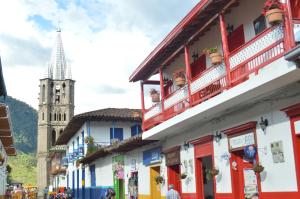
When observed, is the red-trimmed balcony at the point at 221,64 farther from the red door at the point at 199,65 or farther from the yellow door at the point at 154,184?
the yellow door at the point at 154,184

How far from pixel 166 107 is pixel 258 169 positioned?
5.99m

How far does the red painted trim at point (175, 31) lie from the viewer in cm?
1214

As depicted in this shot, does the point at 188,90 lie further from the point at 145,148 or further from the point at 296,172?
the point at 145,148

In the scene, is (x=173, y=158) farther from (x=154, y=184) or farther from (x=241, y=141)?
(x=241, y=141)

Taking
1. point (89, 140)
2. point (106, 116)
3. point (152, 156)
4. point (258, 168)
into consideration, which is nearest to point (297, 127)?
point (258, 168)

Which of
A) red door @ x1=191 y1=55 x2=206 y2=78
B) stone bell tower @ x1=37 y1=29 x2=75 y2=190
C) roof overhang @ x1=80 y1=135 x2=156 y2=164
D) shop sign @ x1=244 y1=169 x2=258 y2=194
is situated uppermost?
stone bell tower @ x1=37 y1=29 x2=75 y2=190

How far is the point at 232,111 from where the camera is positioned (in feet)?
40.4

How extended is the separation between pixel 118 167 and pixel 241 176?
13815mm

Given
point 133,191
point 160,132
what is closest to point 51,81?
point 133,191

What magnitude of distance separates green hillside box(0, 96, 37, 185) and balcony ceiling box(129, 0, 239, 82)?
12252 cm

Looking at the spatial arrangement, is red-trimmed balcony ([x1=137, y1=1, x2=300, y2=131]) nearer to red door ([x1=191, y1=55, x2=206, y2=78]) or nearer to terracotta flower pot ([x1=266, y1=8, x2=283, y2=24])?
red door ([x1=191, y1=55, x2=206, y2=78])

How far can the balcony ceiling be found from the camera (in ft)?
38.6

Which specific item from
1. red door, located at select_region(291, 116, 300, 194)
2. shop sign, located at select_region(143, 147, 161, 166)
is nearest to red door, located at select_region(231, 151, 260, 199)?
red door, located at select_region(291, 116, 300, 194)

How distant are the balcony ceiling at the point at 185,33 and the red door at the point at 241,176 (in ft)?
12.9
